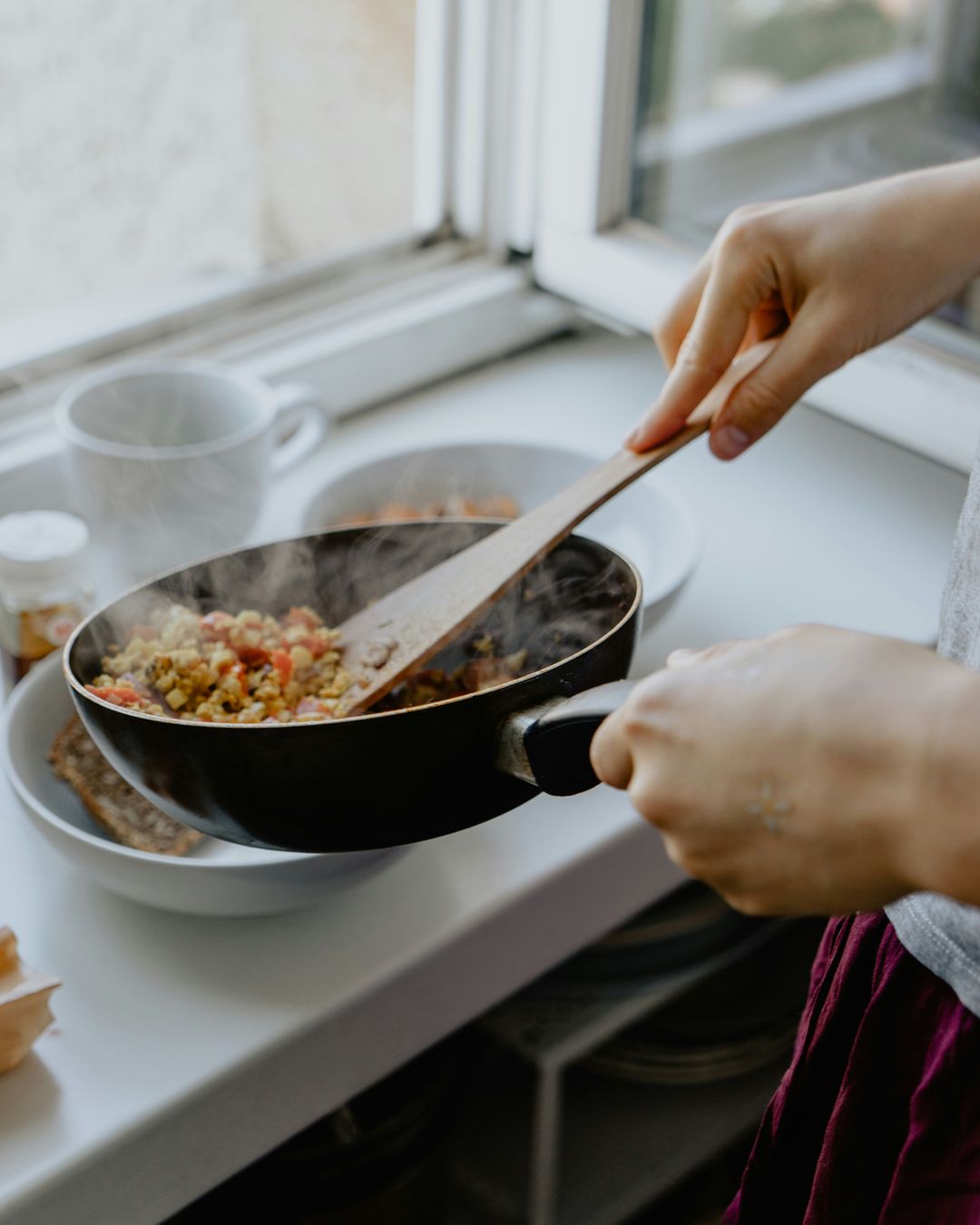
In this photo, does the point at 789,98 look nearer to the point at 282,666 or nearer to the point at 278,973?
the point at 282,666

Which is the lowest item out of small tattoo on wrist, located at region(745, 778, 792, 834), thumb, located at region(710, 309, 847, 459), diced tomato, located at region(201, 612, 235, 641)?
diced tomato, located at region(201, 612, 235, 641)

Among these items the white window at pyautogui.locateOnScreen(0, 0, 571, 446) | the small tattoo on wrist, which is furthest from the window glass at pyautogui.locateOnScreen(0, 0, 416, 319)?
the small tattoo on wrist

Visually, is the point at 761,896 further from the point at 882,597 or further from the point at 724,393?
the point at 882,597

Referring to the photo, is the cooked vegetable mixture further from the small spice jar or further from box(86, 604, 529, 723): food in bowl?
the small spice jar

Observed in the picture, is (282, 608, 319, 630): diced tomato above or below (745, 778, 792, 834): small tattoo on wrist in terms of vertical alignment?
below

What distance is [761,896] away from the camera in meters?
0.46

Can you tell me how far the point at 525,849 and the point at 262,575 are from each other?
0.22 m

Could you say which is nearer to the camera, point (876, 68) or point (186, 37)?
point (186, 37)

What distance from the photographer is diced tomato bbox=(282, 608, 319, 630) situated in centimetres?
74

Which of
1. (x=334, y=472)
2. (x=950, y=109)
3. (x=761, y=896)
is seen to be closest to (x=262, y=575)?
(x=334, y=472)

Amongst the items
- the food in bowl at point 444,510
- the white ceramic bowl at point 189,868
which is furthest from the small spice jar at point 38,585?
the food in bowl at point 444,510

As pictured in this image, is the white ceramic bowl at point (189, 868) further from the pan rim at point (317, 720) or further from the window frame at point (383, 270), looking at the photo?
the window frame at point (383, 270)

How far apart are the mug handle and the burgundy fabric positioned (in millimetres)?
499

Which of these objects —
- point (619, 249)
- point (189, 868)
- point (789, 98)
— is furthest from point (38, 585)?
point (789, 98)
